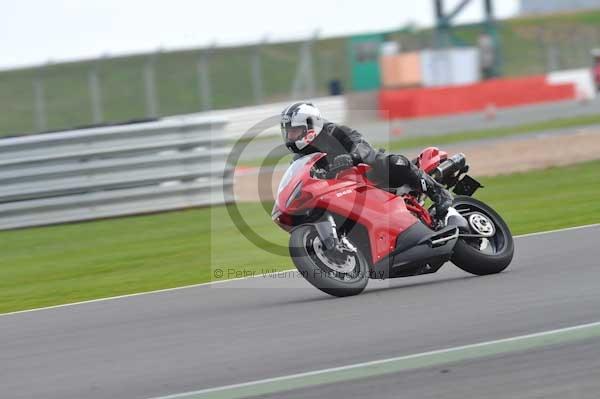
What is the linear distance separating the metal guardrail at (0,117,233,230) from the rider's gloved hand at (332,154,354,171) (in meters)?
7.39

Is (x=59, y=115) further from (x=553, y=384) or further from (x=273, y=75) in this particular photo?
(x=553, y=384)

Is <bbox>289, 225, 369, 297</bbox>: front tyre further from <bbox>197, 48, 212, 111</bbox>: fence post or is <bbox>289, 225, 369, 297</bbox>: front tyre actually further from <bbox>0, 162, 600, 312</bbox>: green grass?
<bbox>197, 48, 212, 111</bbox>: fence post

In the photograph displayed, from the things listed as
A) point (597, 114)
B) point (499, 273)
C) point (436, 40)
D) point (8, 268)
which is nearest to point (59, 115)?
point (436, 40)

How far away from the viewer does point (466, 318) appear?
6.39 metres

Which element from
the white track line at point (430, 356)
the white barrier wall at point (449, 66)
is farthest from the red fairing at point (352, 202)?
the white barrier wall at point (449, 66)

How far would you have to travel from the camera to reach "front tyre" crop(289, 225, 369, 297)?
7.27 m

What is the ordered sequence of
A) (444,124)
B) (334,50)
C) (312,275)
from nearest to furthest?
(312,275), (444,124), (334,50)

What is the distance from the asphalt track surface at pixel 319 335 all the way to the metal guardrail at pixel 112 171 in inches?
232

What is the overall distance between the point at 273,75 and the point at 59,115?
12.0 m

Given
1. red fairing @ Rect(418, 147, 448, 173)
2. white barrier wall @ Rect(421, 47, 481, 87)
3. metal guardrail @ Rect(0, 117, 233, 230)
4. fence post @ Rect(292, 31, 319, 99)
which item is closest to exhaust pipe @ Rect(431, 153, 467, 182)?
red fairing @ Rect(418, 147, 448, 173)

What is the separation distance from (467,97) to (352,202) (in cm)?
2812

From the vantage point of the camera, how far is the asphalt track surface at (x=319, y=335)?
5.13 metres

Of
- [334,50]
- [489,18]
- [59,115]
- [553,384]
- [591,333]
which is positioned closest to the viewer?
[553,384]

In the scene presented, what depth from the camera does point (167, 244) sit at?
12234 mm
